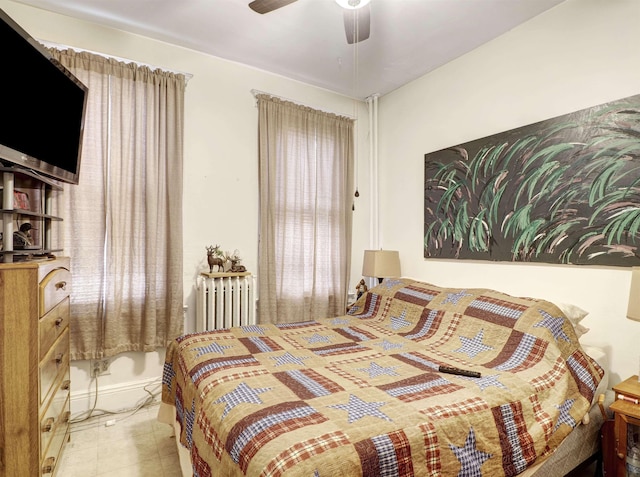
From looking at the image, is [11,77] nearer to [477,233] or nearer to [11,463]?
[11,463]

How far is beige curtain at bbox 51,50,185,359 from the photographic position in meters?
2.38

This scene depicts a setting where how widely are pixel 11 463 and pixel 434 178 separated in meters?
3.07

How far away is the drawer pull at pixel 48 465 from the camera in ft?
4.87

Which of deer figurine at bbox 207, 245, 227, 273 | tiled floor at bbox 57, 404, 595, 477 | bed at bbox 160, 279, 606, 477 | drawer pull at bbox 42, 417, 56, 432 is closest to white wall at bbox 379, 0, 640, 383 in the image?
bed at bbox 160, 279, 606, 477

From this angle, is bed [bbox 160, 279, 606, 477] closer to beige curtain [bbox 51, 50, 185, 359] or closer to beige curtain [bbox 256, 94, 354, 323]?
beige curtain [bbox 51, 50, 185, 359]

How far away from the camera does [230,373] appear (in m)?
1.47

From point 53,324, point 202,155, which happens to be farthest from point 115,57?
point 53,324

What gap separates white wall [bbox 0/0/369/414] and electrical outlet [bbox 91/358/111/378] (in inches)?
1.5

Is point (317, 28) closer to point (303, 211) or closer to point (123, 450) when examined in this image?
point (303, 211)

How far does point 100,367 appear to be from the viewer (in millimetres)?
2494

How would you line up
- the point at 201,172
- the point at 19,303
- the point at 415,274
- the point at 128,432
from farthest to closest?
the point at 415,274
the point at 201,172
the point at 128,432
the point at 19,303

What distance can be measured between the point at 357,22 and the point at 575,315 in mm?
2076

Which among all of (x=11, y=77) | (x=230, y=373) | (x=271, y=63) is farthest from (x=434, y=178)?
(x=11, y=77)

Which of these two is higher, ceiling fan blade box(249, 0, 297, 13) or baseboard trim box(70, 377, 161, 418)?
ceiling fan blade box(249, 0, 297, 13)
